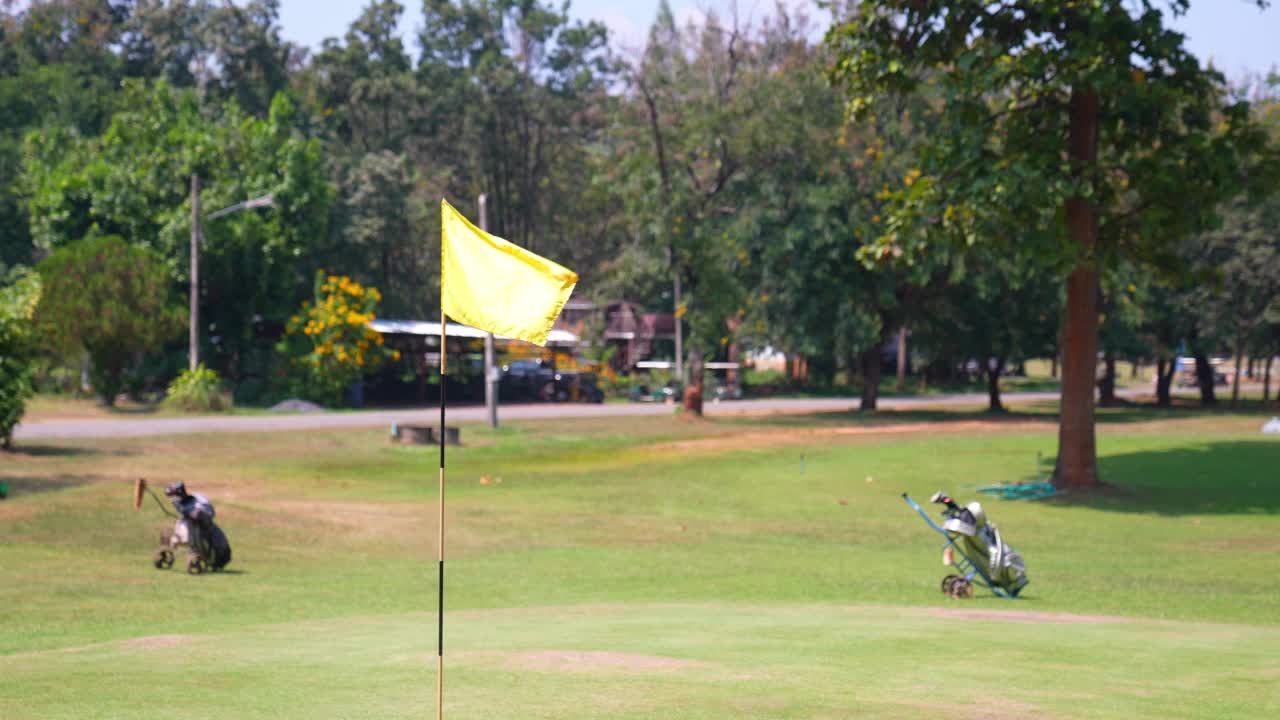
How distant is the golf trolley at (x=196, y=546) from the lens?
1806 centimetres

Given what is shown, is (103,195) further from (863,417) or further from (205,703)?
(205,703)

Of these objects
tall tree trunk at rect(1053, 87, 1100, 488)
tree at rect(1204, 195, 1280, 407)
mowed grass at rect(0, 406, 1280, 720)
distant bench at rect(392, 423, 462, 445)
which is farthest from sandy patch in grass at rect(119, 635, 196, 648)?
tree at rect(1204, 195, 1280, 407)

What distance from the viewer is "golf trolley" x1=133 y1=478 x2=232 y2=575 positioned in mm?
18062

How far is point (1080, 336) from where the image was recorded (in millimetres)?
31438

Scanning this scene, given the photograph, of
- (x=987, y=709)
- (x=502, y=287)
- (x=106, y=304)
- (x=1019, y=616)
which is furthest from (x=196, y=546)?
(x=106, y=304)

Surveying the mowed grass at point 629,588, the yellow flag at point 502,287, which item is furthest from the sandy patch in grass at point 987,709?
the yellow flag at point 502,287

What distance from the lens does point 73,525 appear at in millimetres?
21094

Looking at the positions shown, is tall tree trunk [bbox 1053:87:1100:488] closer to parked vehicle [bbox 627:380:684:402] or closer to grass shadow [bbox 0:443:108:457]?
grass shadow [bbox 0:443:108:457]

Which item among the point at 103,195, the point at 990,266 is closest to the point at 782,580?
the point at 990,266

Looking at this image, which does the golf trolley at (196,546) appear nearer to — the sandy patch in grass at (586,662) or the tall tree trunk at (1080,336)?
the sandy patch in grass at (586,662)

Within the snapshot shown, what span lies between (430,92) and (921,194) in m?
69.0

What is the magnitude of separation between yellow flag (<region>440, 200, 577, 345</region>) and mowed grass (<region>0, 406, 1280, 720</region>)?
2.28m

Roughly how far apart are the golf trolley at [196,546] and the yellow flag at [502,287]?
10.8 m

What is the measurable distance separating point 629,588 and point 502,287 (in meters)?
10.2
